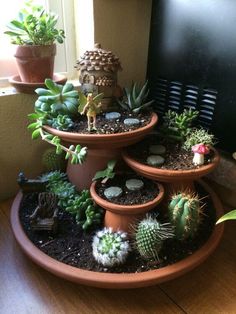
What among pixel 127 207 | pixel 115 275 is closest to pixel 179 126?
pixel 127 207

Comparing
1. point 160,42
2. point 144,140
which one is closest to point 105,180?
point 144,140

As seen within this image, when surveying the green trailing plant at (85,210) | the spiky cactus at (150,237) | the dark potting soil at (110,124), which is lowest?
the green trailing plant at (85,210)

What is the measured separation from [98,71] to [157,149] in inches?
10.2

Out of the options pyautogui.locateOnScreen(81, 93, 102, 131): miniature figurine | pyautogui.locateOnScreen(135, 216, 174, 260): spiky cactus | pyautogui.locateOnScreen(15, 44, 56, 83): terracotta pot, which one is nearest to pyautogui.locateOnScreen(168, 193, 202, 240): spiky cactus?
pyautogui.locateOnScreen(135, 216, 174, 260): spiky cactus

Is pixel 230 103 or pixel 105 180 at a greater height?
pixel 230 103

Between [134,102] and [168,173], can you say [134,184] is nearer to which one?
[168,173]

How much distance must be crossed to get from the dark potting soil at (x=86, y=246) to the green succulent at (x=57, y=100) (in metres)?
0.27

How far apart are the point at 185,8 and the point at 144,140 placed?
400 millimetres

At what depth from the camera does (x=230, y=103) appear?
810mm

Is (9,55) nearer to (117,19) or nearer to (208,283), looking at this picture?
(117,19)

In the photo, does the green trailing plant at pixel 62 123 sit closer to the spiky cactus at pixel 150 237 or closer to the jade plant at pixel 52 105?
the jade plant at pixel 52 105

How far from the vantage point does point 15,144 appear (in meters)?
0.91

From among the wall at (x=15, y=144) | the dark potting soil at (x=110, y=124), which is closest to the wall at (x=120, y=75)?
the wall at (x=15, y=144)

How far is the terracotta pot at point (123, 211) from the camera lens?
65 cm
